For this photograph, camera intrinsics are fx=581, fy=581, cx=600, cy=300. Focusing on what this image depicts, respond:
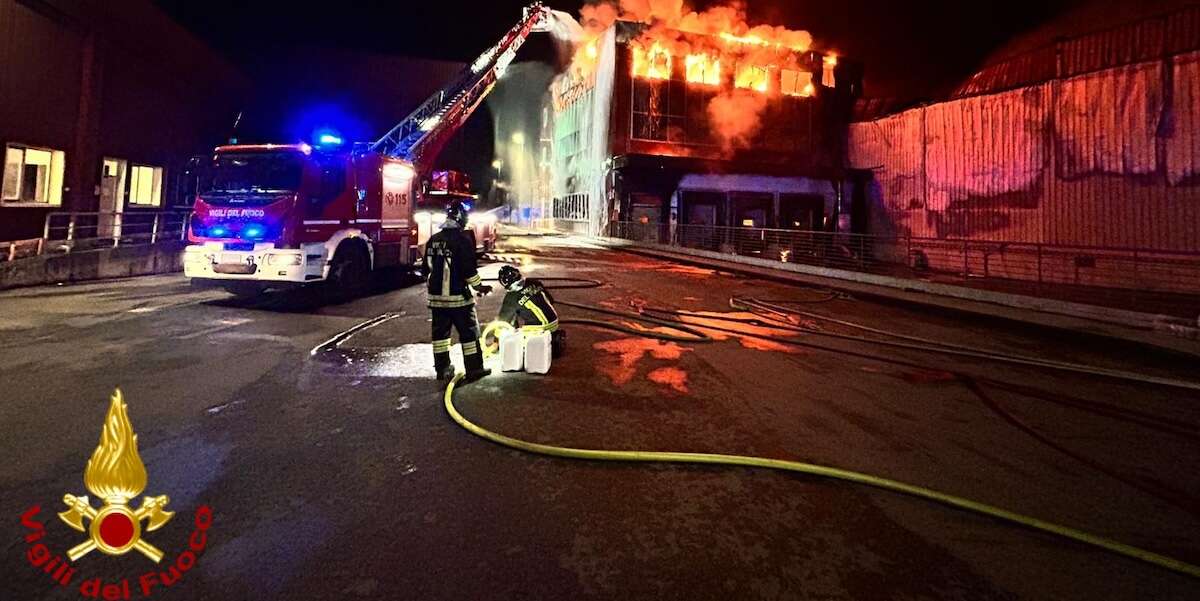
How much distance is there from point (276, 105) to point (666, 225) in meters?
19.2

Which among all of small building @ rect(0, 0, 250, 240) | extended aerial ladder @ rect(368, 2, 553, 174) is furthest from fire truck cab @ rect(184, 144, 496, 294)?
extended aerial ladder @ rect(368, 2, 553, 174)

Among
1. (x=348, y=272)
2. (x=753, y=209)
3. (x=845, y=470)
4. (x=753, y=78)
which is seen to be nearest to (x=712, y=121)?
(x=753, y=78)

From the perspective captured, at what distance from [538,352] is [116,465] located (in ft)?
11.8

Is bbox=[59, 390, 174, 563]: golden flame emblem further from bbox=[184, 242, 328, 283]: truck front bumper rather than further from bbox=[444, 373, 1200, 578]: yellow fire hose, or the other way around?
bbox=[184, 242, 328, 283]: truck front bumper

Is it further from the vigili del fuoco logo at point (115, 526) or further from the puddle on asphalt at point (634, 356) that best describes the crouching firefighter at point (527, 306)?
the vigili del fuoco logo at point (115, 526)

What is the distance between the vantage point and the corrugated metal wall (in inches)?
553

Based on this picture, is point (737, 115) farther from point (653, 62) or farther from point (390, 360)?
point (390, 360)

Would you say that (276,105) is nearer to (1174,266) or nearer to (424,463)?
(424,463)

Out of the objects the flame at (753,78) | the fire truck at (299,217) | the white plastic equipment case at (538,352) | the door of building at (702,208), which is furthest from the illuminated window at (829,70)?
the white plastic equipment case at (538,352)

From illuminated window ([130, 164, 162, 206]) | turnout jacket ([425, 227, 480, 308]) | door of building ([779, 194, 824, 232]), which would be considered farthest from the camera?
door of building ([779, 194, 824, 232])

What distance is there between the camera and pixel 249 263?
9.45 metres

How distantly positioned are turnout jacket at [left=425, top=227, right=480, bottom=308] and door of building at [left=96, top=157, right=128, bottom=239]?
605 inches

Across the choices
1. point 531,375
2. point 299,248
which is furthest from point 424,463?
point 299,248

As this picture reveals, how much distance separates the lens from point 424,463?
364 centimetres
